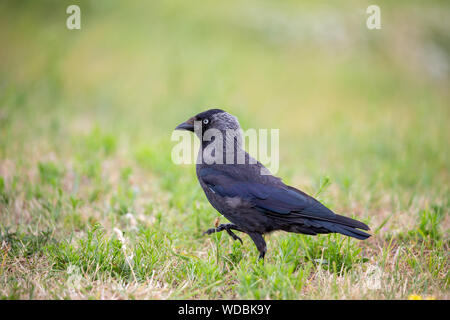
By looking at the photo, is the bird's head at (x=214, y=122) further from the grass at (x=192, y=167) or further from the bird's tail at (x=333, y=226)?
the bird's tail at (x=333, y=226)

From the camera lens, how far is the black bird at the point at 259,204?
2.92 m

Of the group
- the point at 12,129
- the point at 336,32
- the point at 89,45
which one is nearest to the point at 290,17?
the point at 336,32

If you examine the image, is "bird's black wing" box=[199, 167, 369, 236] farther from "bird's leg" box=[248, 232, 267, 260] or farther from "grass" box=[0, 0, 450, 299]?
"grass" box=[0, 0, 450, 299]

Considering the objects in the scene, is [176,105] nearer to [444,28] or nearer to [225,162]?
[225,162]

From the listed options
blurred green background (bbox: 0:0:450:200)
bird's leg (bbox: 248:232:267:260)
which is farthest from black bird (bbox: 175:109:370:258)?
blurred green background (bbox: 0:0:450:200)

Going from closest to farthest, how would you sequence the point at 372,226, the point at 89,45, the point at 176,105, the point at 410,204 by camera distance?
1. the point at 372,226
2. the point at 410,204
3. the point at 176,105
4. the point at 89,45

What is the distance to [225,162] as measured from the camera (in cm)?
332

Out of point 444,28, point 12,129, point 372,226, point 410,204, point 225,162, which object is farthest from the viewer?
point 444,28

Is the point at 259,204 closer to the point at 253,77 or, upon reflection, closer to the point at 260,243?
the point at 260,243

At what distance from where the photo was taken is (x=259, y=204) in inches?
120

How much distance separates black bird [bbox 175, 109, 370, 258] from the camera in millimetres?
2918

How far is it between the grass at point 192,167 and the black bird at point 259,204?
0.25 meters

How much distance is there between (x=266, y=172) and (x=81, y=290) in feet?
5.40

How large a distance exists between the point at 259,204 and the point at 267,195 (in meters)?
0.09
